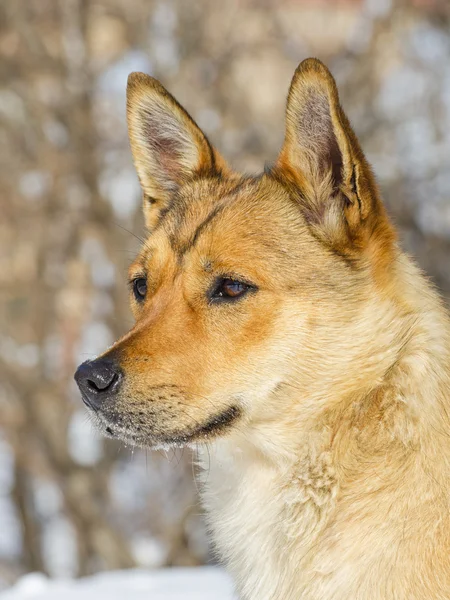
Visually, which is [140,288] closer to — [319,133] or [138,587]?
[319,133]

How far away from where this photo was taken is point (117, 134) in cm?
754

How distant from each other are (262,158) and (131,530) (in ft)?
12.0

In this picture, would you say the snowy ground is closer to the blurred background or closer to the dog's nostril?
the blurred background

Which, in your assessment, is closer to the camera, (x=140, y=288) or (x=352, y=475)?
(x=352, y=475)

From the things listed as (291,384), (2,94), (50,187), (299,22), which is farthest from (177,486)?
(291,384)

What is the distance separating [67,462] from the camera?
7.80 metres

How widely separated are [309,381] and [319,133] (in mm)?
928

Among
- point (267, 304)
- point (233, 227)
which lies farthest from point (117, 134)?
point (267, 304)

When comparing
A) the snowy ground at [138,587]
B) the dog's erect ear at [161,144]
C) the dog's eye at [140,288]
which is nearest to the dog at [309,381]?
the dog's eye at [140,288]

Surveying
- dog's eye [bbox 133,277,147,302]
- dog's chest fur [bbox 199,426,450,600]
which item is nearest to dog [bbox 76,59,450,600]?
dog's chest fur [bbox 199,426,450,600]

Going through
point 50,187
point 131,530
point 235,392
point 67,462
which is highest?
point 50,187

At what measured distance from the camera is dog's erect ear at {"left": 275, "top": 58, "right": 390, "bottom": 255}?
3068 millimetres

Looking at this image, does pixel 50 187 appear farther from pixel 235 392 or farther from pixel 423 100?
pixel 235 392

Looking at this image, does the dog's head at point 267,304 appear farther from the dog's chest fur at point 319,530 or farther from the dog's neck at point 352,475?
the dog's chest fur at point 319,530
